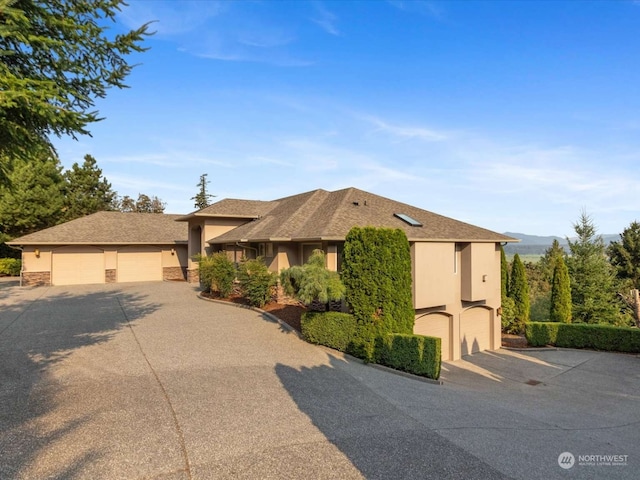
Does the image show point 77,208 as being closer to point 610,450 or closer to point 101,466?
point 101,466

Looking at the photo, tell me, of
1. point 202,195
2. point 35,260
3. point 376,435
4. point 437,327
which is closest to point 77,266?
point 35,260

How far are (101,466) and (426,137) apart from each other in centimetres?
1698

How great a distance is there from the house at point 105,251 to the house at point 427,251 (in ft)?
33.7

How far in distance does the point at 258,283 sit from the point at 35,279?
17.7 meters

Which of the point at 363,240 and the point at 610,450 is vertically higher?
the point at 363,240

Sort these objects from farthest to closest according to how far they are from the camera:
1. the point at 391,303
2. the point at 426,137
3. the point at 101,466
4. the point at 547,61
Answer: the point at 426,137
the point at 547,61
the point at 391,303
the point at 101,466

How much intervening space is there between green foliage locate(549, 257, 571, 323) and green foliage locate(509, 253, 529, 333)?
60.4 inches

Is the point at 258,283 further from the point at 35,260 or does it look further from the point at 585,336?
the point at 35,260

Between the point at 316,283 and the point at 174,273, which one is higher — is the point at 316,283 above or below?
above

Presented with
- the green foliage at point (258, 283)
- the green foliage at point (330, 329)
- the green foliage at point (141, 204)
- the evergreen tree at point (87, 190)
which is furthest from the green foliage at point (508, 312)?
the green foliage at point (141, 204)

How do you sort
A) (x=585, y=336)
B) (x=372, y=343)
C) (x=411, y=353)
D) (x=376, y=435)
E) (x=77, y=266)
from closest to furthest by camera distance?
(x=376, y=435), (x=411, y=353), (x=372, y=343), (x=585, y=336), (x=77, y=266)

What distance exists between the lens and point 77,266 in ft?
77.9

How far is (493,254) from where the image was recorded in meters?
15.8

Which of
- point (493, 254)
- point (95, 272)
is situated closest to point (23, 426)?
point (493, 254)
